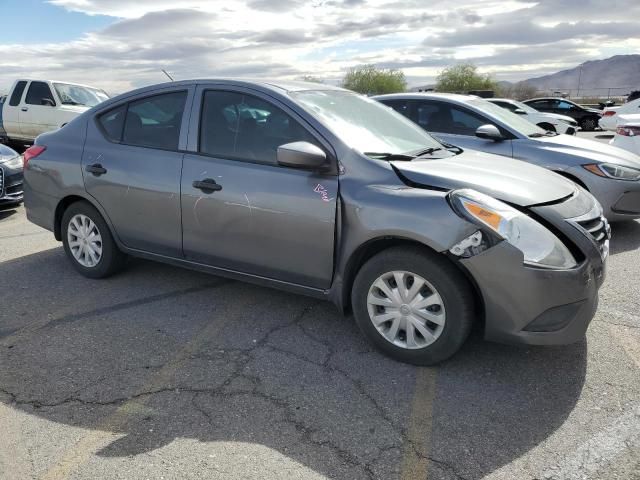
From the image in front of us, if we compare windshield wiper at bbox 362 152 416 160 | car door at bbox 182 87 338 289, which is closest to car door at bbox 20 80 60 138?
car door at bbox 182 87 338 289

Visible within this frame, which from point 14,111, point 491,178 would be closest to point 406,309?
point 491,178

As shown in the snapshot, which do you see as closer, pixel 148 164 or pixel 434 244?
pixel 434 244

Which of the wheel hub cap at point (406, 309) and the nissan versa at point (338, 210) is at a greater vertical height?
the nissan versa at point (338, 210)

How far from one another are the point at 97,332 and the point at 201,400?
49.8 inches

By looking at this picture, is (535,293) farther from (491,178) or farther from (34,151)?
(34,151)

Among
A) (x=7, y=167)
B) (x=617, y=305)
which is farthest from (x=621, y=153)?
(x=7, y=167)

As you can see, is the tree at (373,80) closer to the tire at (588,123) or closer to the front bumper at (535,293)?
the tire at (588,123)

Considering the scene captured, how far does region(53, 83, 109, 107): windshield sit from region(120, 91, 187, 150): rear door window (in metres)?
9.71

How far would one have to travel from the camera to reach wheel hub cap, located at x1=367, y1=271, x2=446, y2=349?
3.28 metres

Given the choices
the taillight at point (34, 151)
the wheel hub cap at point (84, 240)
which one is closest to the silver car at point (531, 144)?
the wheel hub cap at point (84, 240)

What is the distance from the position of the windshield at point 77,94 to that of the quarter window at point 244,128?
411 inches

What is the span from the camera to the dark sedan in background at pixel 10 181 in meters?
7.35

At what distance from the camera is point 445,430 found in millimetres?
2824

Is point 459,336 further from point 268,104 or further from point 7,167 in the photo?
point 7,167
